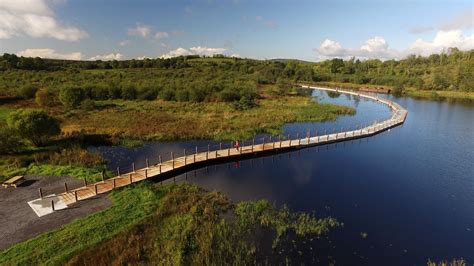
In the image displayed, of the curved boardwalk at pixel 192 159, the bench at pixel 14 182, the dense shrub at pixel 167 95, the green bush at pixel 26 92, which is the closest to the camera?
the curved boardwalk at pixel 192 159

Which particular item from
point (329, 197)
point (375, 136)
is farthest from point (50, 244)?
point (375, 136)

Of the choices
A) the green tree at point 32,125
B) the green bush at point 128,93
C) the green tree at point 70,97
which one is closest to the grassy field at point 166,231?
the green tree at point 32,125

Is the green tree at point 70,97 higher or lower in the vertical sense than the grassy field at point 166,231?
higher

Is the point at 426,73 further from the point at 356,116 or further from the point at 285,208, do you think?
the point at 285,208

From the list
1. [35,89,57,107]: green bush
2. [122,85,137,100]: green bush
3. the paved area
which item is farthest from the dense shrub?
the paved area

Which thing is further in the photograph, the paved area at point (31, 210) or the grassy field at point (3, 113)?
the grassy field at point (3, 113)

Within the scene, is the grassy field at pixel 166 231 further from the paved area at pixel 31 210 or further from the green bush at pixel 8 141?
the green bush at pixel 8 141

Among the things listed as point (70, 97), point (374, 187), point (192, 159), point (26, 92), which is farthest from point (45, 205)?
point (26, 92)
